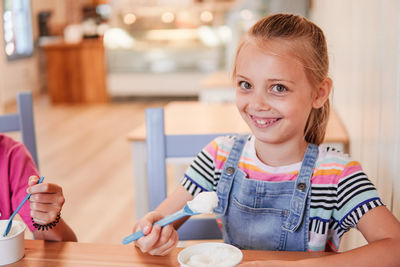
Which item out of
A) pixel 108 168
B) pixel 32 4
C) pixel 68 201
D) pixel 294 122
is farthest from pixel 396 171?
pixel 32 4

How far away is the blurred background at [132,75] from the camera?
1.17 metres

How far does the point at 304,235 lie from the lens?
100cm

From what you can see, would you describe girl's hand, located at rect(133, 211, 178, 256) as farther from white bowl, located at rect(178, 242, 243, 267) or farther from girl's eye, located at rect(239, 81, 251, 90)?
girl's eye, located at rect(239, 81, 251, 90)

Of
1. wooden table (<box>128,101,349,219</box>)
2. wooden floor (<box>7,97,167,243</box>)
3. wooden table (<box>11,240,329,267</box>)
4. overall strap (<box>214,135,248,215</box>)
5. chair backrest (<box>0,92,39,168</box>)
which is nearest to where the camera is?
wooden table (<box>11,240,329,267</box>)

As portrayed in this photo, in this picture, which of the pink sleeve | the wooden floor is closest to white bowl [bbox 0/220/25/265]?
the pink sleeve

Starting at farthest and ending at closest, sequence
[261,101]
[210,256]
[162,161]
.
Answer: [162,161], [261,101], [210,256]

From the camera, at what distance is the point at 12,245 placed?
2.70ft

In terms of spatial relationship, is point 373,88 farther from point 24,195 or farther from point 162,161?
point 24,195

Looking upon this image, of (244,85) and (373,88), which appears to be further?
(373,88)

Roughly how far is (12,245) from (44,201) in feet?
0.39

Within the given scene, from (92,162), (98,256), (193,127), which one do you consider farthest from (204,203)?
(92,162)

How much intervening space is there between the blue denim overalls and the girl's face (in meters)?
0.10

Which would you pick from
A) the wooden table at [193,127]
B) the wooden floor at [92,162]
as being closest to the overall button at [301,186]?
the wooden table at [193,127]

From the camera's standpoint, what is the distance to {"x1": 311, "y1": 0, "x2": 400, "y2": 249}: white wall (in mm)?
957
